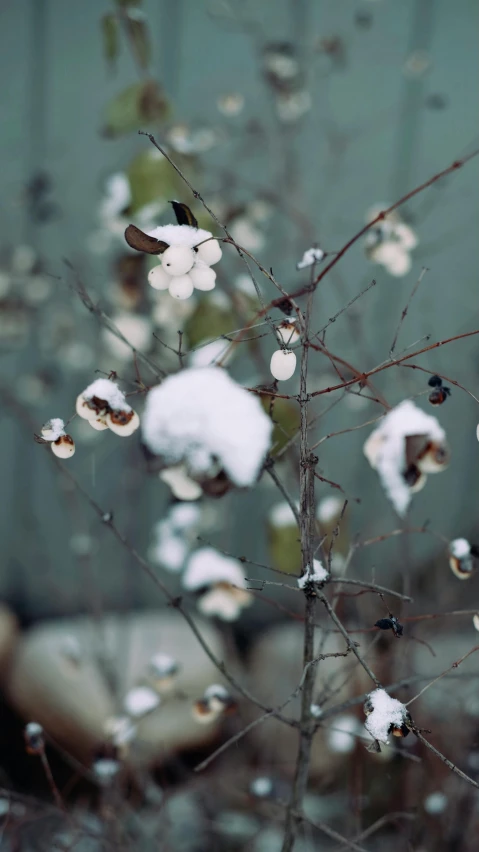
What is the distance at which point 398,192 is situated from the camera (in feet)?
4.73

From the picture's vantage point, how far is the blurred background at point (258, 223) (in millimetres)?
1299

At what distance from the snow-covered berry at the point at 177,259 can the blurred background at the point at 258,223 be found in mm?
596

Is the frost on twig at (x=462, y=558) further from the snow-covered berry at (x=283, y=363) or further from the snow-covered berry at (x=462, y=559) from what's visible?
the snow-covered berry at (x=283, y=363)

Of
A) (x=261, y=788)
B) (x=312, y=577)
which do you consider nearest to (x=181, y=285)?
(x=312, y=577)

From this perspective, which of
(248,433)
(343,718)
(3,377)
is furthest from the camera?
(3,377)

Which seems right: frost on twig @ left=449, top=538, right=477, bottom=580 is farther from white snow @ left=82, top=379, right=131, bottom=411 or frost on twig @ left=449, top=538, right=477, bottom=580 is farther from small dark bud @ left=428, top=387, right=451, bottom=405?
white snow @ left=82, top=379, right=131, bottom=411

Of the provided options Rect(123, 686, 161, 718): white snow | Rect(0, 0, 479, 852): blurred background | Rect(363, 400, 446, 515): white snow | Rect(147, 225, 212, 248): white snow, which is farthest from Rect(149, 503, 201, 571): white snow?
Rect(147, 225, 212, 248): white snow

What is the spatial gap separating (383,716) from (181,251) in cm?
34

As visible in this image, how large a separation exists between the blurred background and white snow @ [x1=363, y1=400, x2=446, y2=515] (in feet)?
1.69

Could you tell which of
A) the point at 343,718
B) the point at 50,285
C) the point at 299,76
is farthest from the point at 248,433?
the point at 50,285

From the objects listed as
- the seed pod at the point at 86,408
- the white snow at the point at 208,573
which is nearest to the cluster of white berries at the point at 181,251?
the seed pod at the point at 86,408

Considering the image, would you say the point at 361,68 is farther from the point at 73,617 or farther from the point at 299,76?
the point at 73,617

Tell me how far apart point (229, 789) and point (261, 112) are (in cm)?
122

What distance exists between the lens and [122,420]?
538mm
